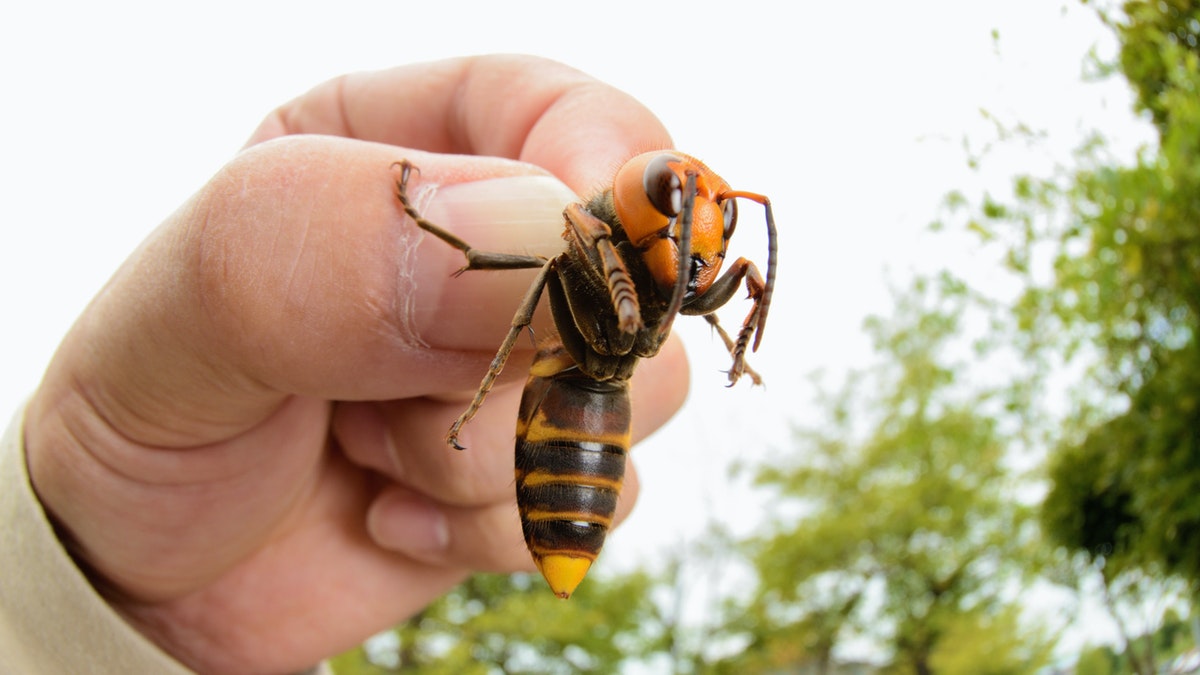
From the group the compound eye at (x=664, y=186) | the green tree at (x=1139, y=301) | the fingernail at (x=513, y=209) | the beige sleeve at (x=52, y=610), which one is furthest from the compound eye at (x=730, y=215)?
the green tree at (x=1139, y=301)

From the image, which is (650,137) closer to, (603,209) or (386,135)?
(603,209)

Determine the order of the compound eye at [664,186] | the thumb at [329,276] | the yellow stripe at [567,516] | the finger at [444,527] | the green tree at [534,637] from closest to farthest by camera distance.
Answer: the compound eye at [664,186], the yellow stripe at [567,516], the thumb at [329,276], the finger at [444,527], the green tree at [534,637]

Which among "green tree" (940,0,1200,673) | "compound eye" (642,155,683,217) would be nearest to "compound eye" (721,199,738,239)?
"compound eye" (642,155,683,217)

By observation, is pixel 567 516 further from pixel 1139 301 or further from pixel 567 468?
pixel 1139 301

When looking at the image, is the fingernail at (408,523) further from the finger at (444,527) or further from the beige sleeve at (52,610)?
the beige sleeve at (52,610)

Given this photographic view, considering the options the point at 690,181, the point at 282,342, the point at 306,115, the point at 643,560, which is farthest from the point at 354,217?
the point at 643,560

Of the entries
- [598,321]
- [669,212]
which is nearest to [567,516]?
[598,321]

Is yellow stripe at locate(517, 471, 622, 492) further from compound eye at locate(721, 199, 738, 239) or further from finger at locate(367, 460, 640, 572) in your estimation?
finger at locate(367, 460, 640, 572)
